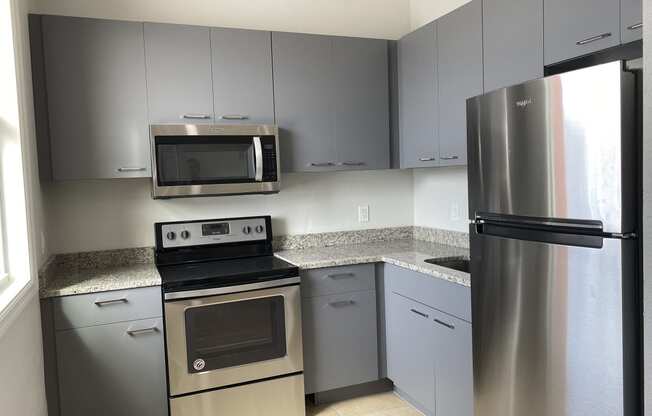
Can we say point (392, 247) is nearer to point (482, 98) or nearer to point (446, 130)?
point (446, 130)

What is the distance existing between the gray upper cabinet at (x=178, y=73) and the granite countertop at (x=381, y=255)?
95 centimetres

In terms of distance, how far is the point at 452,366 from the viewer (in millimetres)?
2303

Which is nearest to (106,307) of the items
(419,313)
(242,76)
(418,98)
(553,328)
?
(242,76)

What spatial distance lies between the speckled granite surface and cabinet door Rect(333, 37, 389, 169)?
1273 mm

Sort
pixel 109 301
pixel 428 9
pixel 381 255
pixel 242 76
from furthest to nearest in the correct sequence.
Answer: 1. pixel 428 9
2. pixel 381 255
3. pixel 242 76
4. pixel 109 301

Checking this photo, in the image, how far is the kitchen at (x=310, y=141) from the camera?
231 centimetres

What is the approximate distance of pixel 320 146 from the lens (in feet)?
9.63

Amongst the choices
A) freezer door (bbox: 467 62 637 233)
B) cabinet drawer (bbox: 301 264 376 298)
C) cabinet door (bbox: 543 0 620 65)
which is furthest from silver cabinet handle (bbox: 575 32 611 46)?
cabinet drawer (bbox: 301 264 376 298)

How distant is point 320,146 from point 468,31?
1021 mm

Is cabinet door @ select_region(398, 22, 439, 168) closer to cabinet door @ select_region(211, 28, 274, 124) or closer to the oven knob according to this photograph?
cabinet door @ select_region(211, 28, 274, 124)

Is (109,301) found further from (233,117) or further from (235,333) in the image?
(233,117)

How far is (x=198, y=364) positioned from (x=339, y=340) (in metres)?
0.79

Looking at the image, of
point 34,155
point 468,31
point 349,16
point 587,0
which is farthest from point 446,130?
point 34,155

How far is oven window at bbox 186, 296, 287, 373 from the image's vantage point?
7.89 feet
